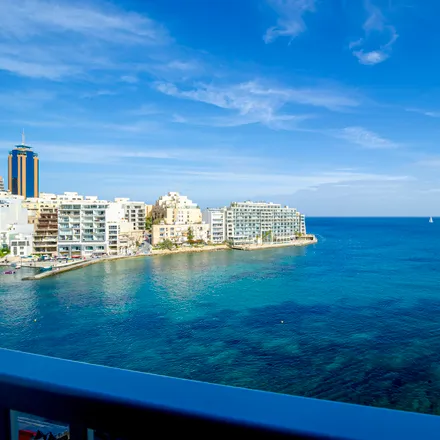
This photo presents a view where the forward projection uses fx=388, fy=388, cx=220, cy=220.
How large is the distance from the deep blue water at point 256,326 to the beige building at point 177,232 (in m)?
7.75

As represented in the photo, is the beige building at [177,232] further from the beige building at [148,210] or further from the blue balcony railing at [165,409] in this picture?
the blue balcony railing at [165,409]

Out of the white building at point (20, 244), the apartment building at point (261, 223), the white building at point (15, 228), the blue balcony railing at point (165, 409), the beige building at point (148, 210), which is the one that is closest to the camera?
the blue balcony railing at point (165, 409)

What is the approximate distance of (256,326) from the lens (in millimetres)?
7797

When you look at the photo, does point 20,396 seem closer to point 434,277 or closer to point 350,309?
point 350,309

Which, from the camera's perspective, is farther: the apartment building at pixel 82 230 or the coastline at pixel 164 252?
the apartment building at pixel 82 230

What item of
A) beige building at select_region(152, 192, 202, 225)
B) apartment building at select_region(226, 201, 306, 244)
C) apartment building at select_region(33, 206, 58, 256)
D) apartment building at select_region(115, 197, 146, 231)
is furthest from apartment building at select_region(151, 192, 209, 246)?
apartment building at select_region(33, 206, 58, 256)

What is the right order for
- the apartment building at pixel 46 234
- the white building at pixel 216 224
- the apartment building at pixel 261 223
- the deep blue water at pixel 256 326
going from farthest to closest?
1. the apartment building at pixel 261 223
2. the white building at pixel 216 224
3. the apartment building at pixel 46 234
4. the deep blue water at pixel 256 326

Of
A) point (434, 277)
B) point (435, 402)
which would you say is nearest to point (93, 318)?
point (435, 402)

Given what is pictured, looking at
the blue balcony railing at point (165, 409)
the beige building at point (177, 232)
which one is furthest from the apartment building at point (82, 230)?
the blue balcony railing at point (165, 409)

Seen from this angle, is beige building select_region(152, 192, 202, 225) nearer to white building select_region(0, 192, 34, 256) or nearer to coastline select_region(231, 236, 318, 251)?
coastline select_region(231, 236, 318, 251)

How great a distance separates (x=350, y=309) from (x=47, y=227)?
650 inches

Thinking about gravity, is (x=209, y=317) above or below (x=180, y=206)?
below

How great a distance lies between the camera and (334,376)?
536 centimetres

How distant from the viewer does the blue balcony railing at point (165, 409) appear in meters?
0.25
